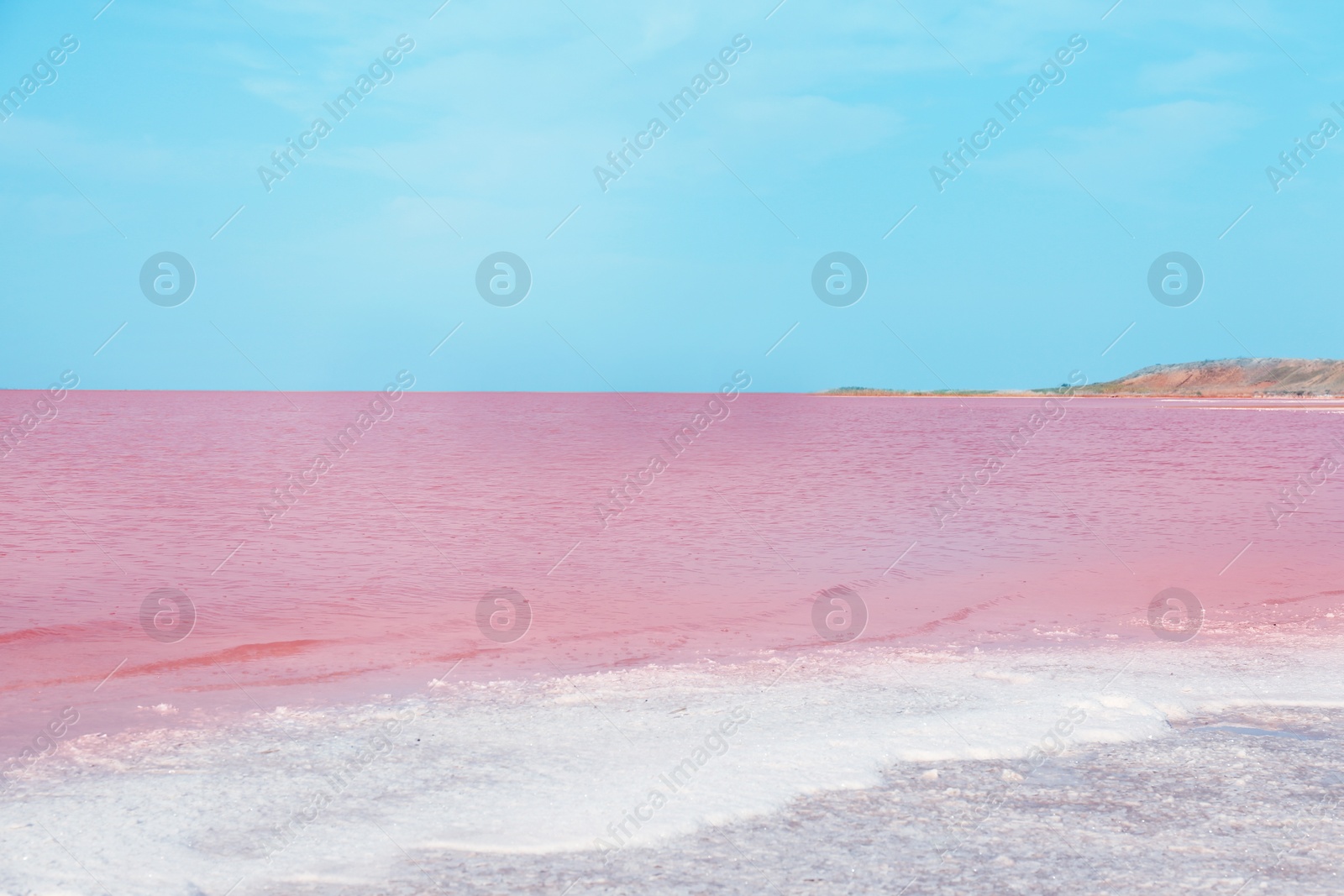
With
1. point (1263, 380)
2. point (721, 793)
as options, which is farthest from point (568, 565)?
point (1263, 380)

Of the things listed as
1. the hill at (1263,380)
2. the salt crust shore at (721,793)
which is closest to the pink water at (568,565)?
the salt crust shore at (721,793)

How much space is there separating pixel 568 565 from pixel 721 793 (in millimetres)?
8609

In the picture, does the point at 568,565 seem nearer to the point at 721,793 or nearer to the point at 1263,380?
the point at 721,793

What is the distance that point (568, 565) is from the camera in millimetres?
13477

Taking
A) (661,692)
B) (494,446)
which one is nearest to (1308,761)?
(661,692)

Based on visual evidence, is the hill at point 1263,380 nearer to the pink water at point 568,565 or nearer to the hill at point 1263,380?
the hill at point 1263,380

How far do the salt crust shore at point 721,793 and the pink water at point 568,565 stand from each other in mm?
1448

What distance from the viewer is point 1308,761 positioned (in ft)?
17.5

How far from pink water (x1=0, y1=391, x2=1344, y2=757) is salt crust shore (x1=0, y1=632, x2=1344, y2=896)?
1448 mm

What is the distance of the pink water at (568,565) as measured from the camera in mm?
8508

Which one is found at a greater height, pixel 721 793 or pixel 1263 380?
pixel 1263 380

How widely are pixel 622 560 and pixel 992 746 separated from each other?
845cm

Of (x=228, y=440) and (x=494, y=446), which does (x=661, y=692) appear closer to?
(x=494, y=446)

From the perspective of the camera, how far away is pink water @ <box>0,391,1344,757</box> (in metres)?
8.51
